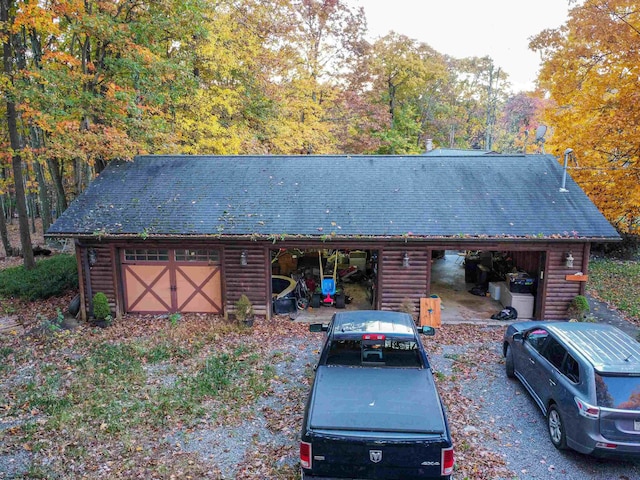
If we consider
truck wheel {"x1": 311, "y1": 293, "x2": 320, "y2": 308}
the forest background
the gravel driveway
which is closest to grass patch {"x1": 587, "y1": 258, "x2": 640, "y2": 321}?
the forest background

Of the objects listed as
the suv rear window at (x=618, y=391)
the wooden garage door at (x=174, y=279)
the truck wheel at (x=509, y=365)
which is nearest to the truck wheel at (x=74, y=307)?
the wooden garage door at (x=174, y=279)

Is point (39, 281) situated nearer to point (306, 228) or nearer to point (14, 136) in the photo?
point (14, 136)

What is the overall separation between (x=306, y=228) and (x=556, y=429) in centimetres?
728

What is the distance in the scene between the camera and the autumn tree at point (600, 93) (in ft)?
40.1

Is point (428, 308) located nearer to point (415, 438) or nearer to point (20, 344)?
point (415, 438)

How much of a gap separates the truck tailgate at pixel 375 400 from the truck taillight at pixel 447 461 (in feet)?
0.65

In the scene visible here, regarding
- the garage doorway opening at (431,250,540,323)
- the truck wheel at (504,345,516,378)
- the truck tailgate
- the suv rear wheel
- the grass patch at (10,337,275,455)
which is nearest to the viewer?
the truck tailgate

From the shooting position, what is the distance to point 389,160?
14.4 meters

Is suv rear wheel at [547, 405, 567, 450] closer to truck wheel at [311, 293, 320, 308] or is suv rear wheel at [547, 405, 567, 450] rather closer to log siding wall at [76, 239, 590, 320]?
log siding wall at [76, 239, 590, 320]

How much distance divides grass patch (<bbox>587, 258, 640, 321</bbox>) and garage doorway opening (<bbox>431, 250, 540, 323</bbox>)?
293 centimetres

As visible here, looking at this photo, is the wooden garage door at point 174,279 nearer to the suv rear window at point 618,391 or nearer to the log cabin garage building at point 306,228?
the log cabin garage building at point 306,228

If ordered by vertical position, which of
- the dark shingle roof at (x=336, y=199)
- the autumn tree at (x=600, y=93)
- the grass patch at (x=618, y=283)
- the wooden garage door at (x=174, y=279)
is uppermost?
the autumn tree at (x=600, y=93)

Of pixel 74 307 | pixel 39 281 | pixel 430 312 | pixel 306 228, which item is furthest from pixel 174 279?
pixel 430 312

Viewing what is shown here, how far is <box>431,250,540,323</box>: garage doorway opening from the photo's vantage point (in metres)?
12.2
